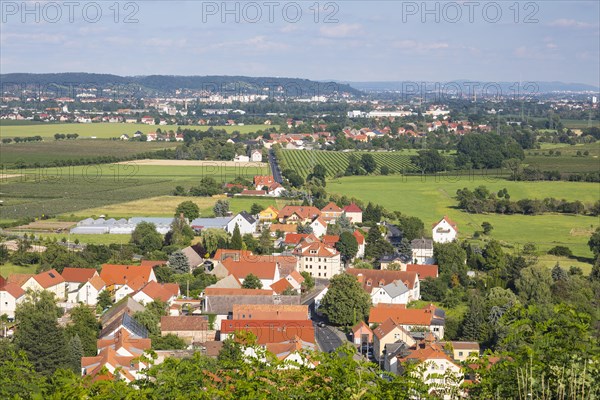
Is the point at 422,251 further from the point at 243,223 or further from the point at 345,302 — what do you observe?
the point at 345,302

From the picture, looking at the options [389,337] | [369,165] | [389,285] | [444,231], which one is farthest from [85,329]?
[369,165]

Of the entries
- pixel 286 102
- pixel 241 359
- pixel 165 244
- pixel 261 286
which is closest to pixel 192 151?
pixel 165 244

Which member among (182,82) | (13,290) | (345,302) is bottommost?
(345,302)

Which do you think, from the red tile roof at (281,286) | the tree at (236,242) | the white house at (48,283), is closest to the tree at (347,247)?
the tree at (236,242)

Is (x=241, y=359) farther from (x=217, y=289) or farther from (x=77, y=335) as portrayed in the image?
(x=217, y=289)

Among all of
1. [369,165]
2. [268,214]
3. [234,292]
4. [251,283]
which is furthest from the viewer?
[369,165]

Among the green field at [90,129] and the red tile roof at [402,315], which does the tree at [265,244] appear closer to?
the red tile roof at [402,315]

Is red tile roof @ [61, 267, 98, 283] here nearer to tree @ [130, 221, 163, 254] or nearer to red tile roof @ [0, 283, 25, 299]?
red tile roof @ [0, 283, 25, 299]

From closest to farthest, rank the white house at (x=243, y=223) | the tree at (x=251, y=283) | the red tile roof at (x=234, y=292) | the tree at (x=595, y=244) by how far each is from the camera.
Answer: the red tile roof at (x=234, y=292) < the tree at (x=251, y=283) < the tree at (x=595, y=244) < the white house at (x=243, y=223)
